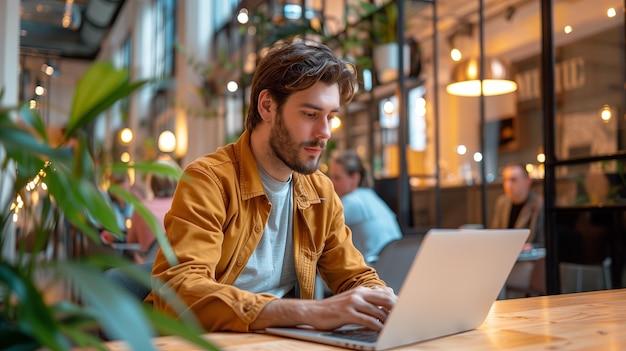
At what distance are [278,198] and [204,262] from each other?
1.28 ft

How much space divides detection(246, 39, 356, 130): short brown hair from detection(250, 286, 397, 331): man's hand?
2.25 ft

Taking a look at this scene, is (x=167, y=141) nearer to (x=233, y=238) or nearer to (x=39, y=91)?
(x=39, y=91)

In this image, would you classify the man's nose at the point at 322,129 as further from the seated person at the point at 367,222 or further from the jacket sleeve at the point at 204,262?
the seated person at the point at 367,222

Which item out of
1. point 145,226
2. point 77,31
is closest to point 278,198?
point 145,226

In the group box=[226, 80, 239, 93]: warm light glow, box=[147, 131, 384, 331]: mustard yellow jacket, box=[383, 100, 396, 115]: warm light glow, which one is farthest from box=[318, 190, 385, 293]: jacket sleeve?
box=[226, 80, 239, 93]: warm light glow

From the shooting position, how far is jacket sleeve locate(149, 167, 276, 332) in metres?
1.29

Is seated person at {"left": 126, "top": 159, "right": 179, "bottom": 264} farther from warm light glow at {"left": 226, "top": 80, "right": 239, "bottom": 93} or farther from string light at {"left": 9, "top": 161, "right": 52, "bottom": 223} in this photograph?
warm light glow at {"left": 226, "top": 80, "right": 239, "bottom": 93}

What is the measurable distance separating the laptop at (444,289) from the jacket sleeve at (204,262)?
0.09 m

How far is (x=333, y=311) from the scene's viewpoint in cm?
121

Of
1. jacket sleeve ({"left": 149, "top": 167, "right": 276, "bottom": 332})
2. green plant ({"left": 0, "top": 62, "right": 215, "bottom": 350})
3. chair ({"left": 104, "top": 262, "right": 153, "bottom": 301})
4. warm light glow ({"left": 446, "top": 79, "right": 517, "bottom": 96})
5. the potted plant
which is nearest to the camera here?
green plant ({"left": 0, "top": 62, "right": 215, "bottom": 350})

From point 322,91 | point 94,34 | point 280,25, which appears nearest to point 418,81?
point 280,25

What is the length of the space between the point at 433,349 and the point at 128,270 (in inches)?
24.5

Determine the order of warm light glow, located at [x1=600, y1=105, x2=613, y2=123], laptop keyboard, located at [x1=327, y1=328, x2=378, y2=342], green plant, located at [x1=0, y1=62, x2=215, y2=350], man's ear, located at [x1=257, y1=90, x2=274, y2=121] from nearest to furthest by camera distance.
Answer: green plant, located at [x1=0, y1=62, x2=215, y2=350]
laptop keyboard, located at [x1=327, y1=328, x2=378, y2=342]
man's ear, located at [x1=257, y1=90, x2=274, y2=121]
warm light glow, located at [x1=600, y1=105, x2=613, y2=123]

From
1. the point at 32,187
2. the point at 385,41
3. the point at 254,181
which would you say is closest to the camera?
the point at 32,187
